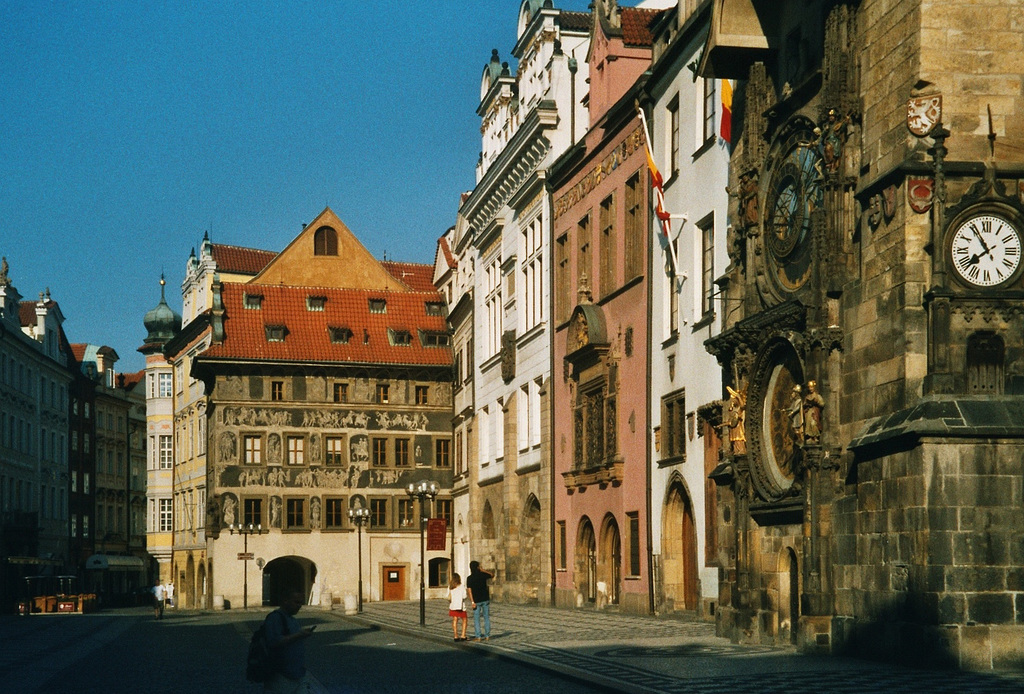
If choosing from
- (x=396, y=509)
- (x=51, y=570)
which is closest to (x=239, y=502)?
(x=396, y=509)

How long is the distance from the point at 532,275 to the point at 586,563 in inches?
472

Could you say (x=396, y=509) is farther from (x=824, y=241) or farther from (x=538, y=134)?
(x=824, y=241)

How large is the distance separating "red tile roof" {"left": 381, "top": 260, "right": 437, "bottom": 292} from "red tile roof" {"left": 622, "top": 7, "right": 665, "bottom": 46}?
4752cm

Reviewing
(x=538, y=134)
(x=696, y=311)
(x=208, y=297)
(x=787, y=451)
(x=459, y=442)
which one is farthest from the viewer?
(x=208, y=297)

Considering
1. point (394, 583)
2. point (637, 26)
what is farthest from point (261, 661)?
point (394, 583)

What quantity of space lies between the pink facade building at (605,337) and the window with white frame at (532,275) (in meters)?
2.30

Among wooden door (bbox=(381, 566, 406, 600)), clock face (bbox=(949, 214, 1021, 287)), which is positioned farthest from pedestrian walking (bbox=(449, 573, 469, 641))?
wooden door (bbox=(381, 566, 406, 600))

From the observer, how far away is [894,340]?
23.0m

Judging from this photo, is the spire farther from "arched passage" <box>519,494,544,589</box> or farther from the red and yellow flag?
the red and yellow flag

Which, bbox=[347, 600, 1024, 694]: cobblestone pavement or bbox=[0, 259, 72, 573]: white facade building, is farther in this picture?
bbox=[0, 259, 72, 573]: white facade building

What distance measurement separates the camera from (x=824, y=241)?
81.9ft

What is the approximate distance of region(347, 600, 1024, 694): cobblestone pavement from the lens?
19297 mm

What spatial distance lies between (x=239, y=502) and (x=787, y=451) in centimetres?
5343

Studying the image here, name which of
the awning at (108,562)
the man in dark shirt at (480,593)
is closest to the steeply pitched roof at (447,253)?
the awning at (108,562)
